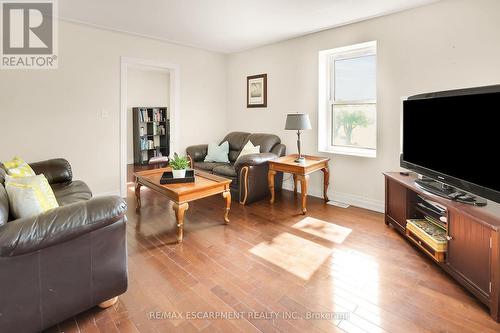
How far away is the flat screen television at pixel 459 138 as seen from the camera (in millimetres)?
1878

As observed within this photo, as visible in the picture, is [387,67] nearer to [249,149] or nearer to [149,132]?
[249,149]

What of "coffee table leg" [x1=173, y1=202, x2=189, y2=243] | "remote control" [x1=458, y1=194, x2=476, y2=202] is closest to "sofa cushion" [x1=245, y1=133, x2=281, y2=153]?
"coffee table leg" [x1=173, y1=202, x2=189, y2=243]

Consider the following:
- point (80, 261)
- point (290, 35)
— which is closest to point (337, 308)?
point (80, 261)

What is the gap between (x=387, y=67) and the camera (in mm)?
3488

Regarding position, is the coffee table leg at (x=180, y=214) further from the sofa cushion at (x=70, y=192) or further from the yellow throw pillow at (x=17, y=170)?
the yellow throw pillow at (x=17, y=170)

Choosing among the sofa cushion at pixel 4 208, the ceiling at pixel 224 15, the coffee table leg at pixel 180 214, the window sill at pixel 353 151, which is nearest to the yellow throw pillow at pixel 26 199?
the sofa cushion at pixel 4 208

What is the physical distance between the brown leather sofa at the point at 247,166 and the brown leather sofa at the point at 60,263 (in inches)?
87.4

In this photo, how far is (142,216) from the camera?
3541mm

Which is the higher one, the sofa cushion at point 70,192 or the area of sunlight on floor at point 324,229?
the sofa cushion at point 70,192

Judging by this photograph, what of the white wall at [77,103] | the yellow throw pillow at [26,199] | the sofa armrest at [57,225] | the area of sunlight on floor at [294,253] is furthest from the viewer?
the white wall at [77,103]

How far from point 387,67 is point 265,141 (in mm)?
1988

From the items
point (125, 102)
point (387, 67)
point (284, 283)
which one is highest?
point (387, 67)

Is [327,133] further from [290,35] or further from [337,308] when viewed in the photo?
[337,308]

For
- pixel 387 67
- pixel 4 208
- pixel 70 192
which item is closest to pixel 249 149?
pixel 387 67
